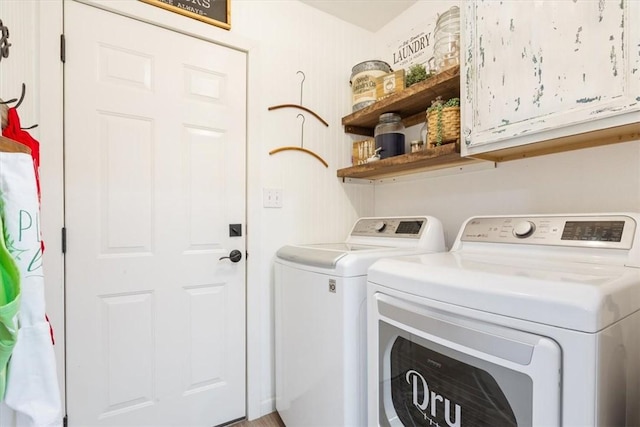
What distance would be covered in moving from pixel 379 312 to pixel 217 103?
137cm

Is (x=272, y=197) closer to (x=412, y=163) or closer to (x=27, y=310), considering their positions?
(x=412, y=163)

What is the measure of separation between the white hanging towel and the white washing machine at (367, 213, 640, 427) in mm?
902

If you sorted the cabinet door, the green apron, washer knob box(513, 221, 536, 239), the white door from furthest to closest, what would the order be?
the white door → washer knob box(513, 221, 536, 239) → the cabinet door → the green apron

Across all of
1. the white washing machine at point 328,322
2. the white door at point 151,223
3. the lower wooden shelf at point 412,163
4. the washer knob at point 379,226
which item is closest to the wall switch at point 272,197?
the white door at point 151,223

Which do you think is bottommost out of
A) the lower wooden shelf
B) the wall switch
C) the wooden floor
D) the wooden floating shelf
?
the wooden floor

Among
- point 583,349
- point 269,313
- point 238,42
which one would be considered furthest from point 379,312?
point 238,42

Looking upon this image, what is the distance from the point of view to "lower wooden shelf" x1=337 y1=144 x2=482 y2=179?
4.76ft

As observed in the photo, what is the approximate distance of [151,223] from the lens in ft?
4.98

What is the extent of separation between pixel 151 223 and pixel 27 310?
857 mm

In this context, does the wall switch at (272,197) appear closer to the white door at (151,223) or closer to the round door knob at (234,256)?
the white door at (151,223)

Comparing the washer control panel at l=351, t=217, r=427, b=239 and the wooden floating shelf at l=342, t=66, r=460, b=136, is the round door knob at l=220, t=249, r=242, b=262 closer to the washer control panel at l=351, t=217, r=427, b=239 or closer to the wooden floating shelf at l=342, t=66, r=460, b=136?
the washer control panel at l=351, t=217, r=427, b=239

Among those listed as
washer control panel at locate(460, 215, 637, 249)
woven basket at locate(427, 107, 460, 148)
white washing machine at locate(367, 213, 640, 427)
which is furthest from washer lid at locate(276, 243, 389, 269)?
woven basket at locate(427, 107, 460, 148)

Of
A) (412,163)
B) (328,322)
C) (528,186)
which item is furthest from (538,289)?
(412,163)

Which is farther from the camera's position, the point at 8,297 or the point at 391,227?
the point at 391,227
